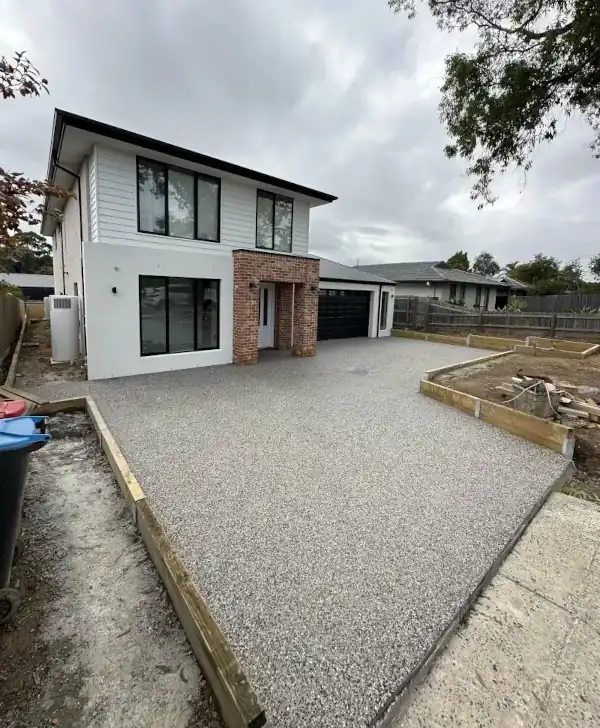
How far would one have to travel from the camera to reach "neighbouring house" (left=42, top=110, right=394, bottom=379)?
7727mm

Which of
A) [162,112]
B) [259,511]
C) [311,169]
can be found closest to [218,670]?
[259,511]

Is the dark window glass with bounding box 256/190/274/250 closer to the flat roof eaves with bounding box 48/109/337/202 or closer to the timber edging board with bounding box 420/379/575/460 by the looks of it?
the flat roof eaves with bounding box 48/109/337/202

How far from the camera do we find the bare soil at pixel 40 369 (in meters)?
7.68

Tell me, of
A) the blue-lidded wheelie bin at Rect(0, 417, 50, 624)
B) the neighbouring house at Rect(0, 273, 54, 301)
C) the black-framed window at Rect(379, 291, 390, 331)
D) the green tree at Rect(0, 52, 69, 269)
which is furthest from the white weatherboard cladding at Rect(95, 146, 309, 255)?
A: the neighbouring house at Rect(0, 273, 54, 301)

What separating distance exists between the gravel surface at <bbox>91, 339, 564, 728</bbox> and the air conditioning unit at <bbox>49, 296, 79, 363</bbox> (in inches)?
111

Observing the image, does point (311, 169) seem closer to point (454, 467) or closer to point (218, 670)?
point (454, 467)

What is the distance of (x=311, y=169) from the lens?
50.0ft

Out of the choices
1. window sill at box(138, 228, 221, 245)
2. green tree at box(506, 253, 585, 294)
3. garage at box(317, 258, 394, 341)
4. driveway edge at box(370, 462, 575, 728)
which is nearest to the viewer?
driveway edge at box(370, 462, 575, 728)

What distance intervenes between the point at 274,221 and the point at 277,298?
244 cm

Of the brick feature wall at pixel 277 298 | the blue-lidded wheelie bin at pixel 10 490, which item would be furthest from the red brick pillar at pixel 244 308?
the blue-lidded wheelie bin at pixel 10 490

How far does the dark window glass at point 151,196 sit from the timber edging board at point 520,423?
7332 millimetres

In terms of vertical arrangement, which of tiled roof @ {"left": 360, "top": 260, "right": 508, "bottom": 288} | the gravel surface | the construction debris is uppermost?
tiled roof @ {"left": 360, "top": 260, "right": 508, "bottom": 288}

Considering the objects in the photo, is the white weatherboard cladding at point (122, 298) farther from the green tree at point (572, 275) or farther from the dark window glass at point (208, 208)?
the green tree at point (572, 275)

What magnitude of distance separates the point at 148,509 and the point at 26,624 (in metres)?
1.10
